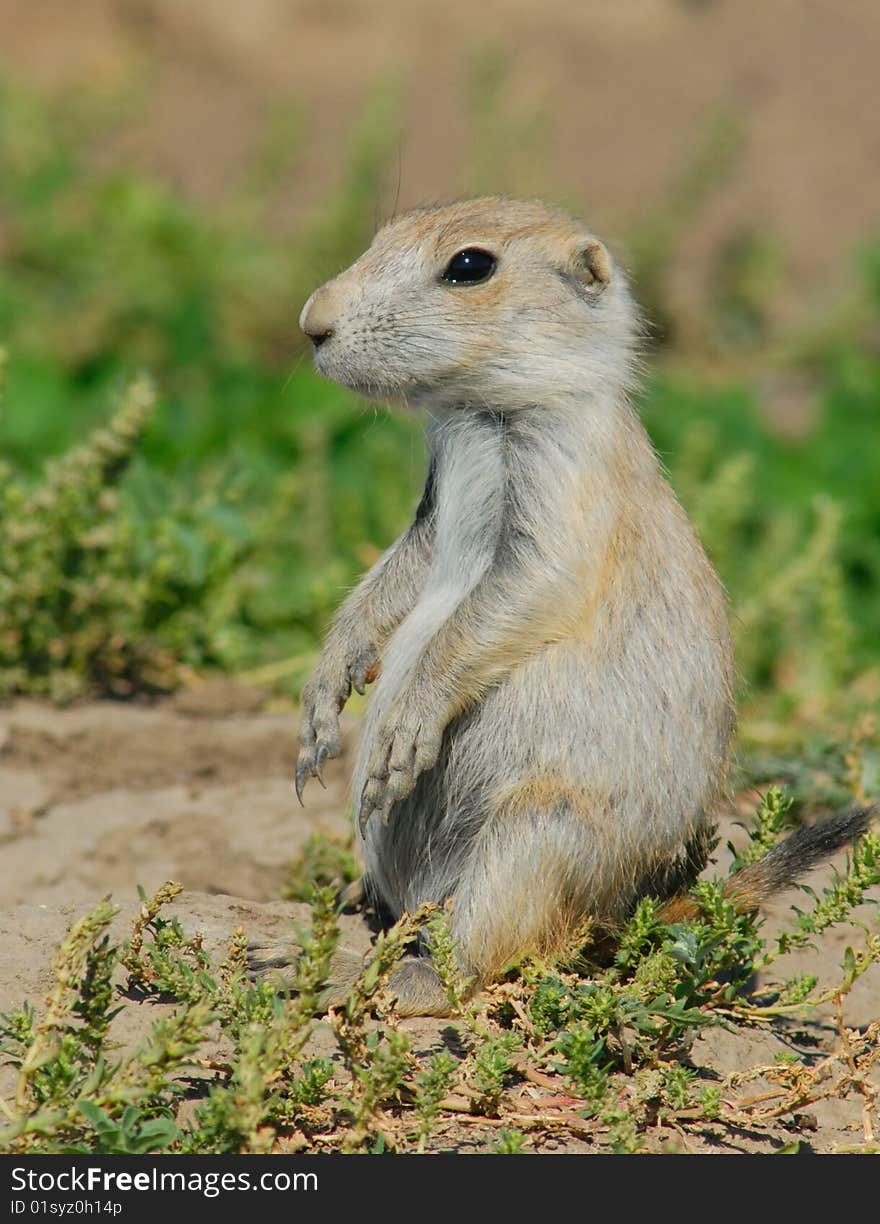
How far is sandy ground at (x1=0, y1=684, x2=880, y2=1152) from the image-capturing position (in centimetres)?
349

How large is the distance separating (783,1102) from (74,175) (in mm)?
8022

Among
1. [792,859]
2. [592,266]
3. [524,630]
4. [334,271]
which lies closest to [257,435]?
[334,271]

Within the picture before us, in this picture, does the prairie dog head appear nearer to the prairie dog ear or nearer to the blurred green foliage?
the prairie dog ear

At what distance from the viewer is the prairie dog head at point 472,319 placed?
378 centimetres

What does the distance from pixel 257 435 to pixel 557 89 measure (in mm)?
5829

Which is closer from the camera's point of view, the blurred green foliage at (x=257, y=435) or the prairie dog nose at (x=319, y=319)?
the prairie dog nose at (x=319, y=319)

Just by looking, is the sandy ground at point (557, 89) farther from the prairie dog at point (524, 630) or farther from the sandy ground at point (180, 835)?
the prairie dog at point (524, 630)

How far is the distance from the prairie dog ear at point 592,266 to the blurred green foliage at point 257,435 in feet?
1.18

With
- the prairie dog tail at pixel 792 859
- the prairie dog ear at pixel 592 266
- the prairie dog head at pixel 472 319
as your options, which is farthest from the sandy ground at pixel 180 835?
the prairie dog ear at pixel 592 266

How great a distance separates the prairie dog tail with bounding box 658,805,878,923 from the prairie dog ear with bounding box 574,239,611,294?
1425 mm

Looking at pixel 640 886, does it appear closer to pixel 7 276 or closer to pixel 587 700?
pixel 587 700

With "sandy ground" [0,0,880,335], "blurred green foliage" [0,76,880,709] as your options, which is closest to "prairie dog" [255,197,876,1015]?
"blurred green foliage" [0,76,880,709]

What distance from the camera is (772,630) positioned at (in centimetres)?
646

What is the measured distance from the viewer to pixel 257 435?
7586 millimetres
